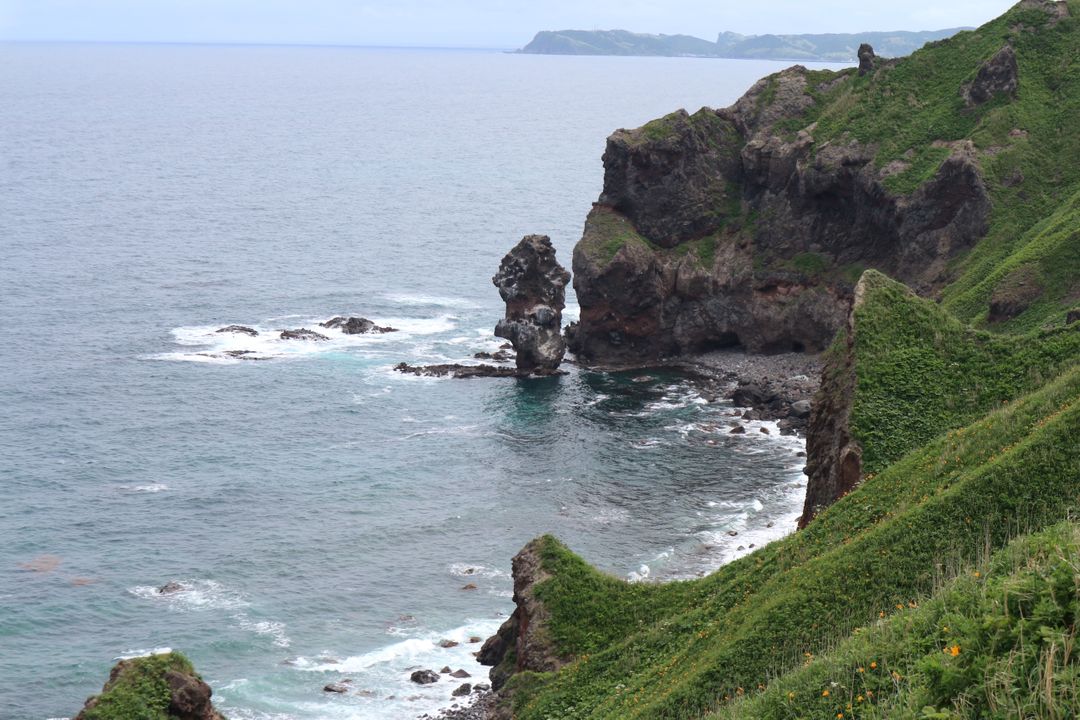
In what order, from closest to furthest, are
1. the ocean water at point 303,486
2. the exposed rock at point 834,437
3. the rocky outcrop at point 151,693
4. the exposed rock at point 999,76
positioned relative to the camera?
the rocky outcrop at point 151,693 → the exposed rock at point 834,437 → the ocean water at point 303,486 → the exposed rock at point 999,76

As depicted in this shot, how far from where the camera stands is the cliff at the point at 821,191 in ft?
329

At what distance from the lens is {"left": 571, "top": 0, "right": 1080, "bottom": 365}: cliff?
329 feet

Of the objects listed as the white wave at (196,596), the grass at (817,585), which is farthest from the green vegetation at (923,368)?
the white wave at (196,596)

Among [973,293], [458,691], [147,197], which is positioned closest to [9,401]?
[458,691]

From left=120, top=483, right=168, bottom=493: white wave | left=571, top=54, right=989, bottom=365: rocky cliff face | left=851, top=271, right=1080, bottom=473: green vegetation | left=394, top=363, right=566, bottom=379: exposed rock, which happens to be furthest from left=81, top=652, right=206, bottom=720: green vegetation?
left=571, top=54, right=989, bottom=365: rocky cliff face

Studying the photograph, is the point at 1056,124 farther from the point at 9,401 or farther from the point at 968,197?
the point at 9,401

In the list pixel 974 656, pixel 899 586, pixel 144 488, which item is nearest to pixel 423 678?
pixel 899 586

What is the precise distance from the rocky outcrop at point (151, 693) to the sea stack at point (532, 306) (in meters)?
65.4

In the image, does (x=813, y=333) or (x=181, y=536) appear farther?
(x=813, y=333)

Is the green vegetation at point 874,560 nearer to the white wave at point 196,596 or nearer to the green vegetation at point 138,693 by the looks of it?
the green vegetation at point 138,693

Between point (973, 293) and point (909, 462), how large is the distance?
44464 millimetres

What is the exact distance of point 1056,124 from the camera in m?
104

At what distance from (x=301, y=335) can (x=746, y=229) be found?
43.6 metres

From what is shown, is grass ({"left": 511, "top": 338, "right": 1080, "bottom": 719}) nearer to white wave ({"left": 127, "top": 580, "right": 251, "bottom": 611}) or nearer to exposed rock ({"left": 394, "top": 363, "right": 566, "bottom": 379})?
white wave ({"left": 127, "top": 580, "right": 251, "bottom": 611})
